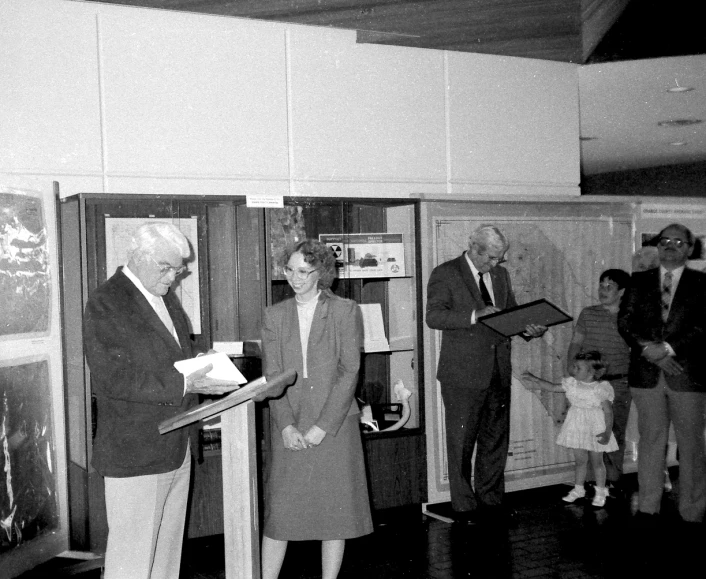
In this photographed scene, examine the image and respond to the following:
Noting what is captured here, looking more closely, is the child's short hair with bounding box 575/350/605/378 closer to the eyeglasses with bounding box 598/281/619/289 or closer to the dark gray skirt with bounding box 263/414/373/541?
the eyeglasses with bounding box 598/281/619/289

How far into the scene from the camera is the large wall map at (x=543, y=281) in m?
5.80

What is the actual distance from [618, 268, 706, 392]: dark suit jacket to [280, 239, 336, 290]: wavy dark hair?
2.24 m

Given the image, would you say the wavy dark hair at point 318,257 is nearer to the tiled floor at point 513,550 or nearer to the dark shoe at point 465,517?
the tiled floor at point 513,550

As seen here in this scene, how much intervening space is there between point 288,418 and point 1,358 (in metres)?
1.65

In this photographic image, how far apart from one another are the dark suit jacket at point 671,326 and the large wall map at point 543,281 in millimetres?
1010

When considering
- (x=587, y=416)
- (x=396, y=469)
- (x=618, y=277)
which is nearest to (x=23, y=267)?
(x=396, y=469)

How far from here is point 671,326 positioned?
4820 millimetres

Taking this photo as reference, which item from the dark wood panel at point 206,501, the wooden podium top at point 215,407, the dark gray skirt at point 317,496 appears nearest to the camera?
the wooden podium top at point 215,407

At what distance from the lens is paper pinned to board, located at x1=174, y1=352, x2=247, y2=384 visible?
9.10 ft

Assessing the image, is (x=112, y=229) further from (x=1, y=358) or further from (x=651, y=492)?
(x=651, y=492)

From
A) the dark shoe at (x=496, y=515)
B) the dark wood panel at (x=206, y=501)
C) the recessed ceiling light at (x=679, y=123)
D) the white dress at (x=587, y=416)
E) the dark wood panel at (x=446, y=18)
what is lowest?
the dark shoe at (x=496, y=515)

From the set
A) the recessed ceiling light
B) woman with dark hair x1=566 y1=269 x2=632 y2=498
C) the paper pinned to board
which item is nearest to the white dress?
woman with dark hair x1=566 y1=269 x2=632 y2=498

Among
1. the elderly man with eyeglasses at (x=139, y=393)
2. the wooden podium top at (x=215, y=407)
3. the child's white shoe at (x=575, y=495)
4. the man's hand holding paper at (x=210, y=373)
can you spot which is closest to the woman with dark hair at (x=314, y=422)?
the elderly man with eyeglasses at (x=139, y=393)

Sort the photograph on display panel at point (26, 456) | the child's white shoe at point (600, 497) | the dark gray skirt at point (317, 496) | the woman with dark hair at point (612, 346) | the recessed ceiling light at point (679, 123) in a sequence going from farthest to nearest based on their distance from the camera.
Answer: the recessed ceiling light at point (679, 123) < the woman with dark hair at point (612, 346) < the child's white shoe at point (600, 497) < the photograph on display panel at point (26, 456) < the dark gray skirt at point (317, 496)
